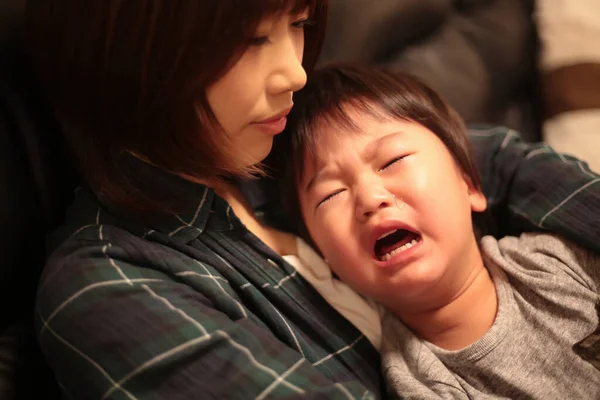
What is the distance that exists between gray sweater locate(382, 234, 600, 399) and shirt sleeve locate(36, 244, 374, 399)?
0.16 meters

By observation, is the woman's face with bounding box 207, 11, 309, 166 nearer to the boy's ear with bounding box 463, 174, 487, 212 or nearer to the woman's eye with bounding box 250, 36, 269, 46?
the woman's eye with bounding box 250, 36, 269, 46

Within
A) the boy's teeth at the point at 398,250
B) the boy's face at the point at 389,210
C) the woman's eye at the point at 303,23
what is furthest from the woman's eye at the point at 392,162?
the woman's eye at the point at 303,23

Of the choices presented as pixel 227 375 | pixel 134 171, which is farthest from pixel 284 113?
pixel 227 375

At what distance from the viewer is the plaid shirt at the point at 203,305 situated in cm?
60

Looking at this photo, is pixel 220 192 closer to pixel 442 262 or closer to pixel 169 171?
pixel 169 171

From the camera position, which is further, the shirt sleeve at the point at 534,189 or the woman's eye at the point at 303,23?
the shirt sleeve at the point at 534,189

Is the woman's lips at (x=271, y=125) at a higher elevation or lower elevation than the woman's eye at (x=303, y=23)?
lower

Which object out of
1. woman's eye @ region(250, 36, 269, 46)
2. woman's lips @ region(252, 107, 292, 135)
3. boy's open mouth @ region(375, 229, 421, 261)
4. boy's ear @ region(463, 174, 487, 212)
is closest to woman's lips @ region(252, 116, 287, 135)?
woman's lips @ region(252, 107, 292, 135)

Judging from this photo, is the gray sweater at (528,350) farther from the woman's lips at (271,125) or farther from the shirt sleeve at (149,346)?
the woman's lips at (271,125)

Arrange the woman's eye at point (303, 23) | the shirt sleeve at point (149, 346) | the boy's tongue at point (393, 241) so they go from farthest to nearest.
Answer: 1. the boy's tongue at point (393, 241)
2. the woman's eye at point (303, 23)
3. the shirt sleeve at point (149, 346)

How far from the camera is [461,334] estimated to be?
0.82 m

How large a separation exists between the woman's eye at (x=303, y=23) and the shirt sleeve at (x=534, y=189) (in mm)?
398

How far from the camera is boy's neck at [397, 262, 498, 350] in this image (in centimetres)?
82

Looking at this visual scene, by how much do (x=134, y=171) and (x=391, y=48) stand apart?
0.65 meters
